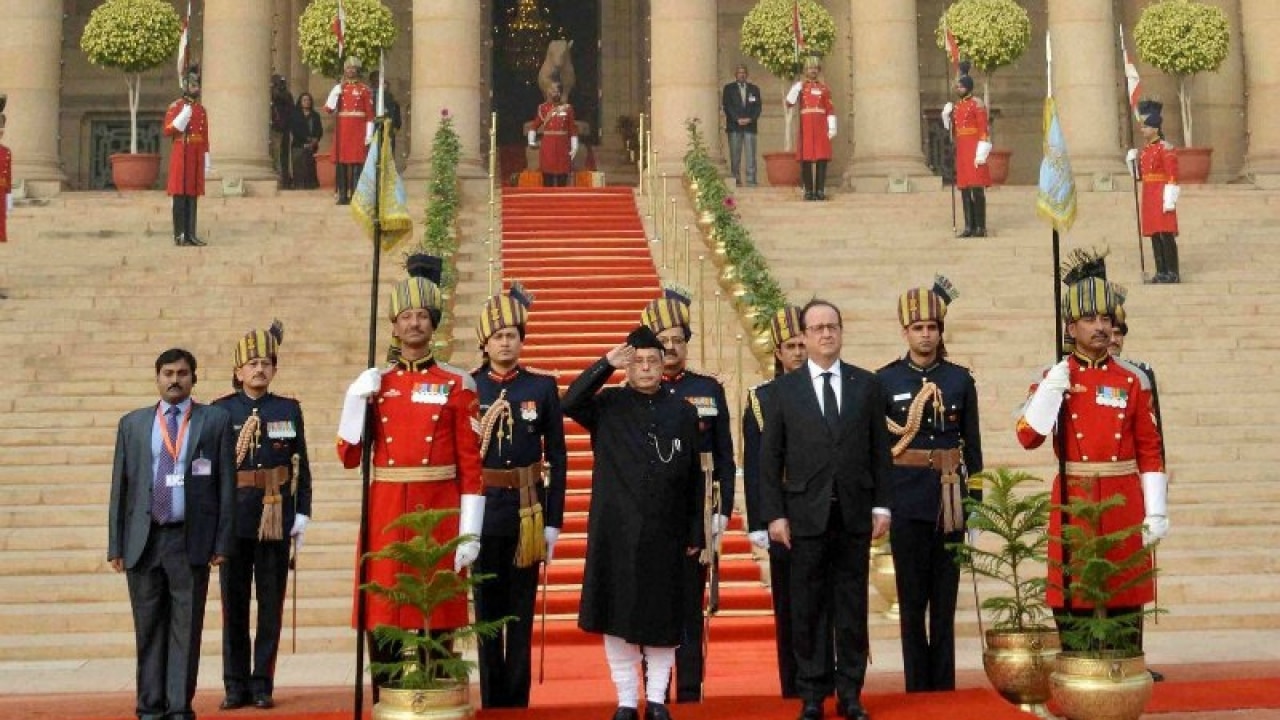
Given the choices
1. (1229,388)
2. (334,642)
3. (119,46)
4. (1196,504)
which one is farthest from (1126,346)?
(119,46)

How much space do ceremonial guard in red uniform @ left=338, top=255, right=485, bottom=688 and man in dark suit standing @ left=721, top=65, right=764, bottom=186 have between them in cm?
2083

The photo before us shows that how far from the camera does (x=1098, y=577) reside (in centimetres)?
874

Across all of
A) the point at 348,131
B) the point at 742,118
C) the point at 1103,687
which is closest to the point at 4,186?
the point at 348,131

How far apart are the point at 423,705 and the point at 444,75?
20632 millimetres

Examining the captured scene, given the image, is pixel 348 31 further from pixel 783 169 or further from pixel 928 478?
pixel 928 478

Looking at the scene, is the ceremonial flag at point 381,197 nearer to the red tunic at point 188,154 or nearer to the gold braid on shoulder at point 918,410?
the gold braid on shoulder at point 918,410

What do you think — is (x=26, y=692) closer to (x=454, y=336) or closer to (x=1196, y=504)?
(x=454, y=336)

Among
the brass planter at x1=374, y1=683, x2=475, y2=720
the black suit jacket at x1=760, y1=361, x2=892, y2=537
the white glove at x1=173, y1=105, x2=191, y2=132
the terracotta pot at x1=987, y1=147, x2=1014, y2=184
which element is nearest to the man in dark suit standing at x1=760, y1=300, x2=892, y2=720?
the black suit jacket at x1=760, y1=361, x2=892, y2=537

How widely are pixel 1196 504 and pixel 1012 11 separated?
15.0 meters

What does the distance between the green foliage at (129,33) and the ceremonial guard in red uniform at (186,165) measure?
4.14 meters

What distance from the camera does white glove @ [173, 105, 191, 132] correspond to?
23.2m

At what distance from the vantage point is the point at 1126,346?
62.4 ft

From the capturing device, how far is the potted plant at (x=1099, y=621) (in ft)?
27.3

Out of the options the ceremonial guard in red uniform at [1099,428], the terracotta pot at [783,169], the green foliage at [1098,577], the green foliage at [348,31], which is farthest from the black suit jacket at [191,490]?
the terracotta pot at [783,169]
